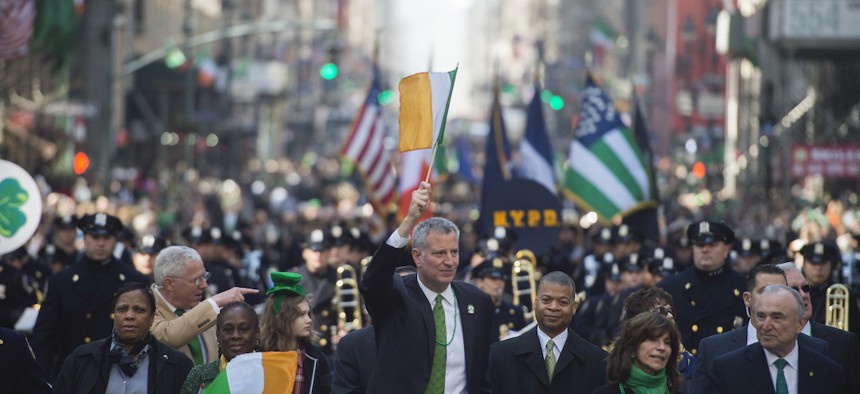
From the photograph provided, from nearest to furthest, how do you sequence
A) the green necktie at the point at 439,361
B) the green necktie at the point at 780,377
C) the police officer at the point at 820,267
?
the green necktie at the point at 780,377 < the green necktie at the point at 439,361 < the police officer at the point at 820,267

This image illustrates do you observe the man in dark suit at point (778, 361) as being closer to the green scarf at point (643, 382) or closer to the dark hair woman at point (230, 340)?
the green scarf at point (643, 382)

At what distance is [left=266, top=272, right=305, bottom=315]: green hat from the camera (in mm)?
Result: 7516

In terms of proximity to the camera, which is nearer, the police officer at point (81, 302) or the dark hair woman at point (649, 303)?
the dark hair woman at point (649, 303)

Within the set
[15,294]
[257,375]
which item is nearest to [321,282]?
[15,294]

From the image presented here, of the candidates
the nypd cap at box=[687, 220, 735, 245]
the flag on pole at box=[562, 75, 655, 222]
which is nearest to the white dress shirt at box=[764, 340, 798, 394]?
the nypd cap at box=[687, 220, 735, 245]

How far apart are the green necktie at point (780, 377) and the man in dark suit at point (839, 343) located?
0.89 m

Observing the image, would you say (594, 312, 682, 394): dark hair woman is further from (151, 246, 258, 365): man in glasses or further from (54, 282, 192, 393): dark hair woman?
(151, 246, 258, 365): man in glasses

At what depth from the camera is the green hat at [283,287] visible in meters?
7.52

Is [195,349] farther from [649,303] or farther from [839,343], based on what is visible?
[839,343]

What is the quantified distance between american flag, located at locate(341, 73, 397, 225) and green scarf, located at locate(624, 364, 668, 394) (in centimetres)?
1607

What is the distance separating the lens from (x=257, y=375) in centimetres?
720

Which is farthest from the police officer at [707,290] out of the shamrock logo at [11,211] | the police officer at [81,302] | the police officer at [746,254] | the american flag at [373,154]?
the american flag at [373,154]

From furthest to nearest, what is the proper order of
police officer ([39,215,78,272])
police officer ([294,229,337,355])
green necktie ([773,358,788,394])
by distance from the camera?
police officer ([39,215,78,272]) < police officer ([294,229,337,355]) < green necktie ([773,358,788,394])

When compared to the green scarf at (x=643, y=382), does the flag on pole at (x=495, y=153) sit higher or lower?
higher
